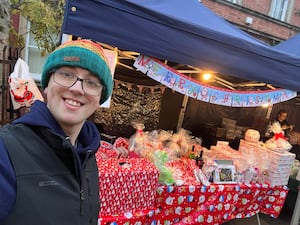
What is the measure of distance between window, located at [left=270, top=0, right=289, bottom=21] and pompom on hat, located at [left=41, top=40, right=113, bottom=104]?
36.7 ft

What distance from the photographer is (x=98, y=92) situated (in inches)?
43.2

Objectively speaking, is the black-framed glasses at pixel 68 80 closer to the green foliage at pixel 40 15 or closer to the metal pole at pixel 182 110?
the green foliage at pixel 40 15

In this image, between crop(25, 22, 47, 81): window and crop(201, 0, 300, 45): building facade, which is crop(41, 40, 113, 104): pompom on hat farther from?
crop(201, 0, 300, 45): building facade

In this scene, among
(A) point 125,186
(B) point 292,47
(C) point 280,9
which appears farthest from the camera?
(C) point 280,9

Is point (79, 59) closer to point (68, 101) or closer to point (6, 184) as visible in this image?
point (68, 101)

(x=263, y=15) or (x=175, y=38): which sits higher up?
(x=263, y=15)

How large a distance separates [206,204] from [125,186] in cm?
108

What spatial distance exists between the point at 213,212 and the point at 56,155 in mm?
2461

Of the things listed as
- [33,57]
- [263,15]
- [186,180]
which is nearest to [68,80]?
[186,180]

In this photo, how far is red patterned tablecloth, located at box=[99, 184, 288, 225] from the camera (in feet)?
8.30

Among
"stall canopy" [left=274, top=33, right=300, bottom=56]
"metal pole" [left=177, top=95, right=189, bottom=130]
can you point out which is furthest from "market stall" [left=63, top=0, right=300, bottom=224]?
"metal pole" [left=177, top=95, right=189, bottom=130]

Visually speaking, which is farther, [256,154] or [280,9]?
[280,9]

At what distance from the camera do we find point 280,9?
34.3 ft

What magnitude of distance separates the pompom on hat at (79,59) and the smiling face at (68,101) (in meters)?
0.03
